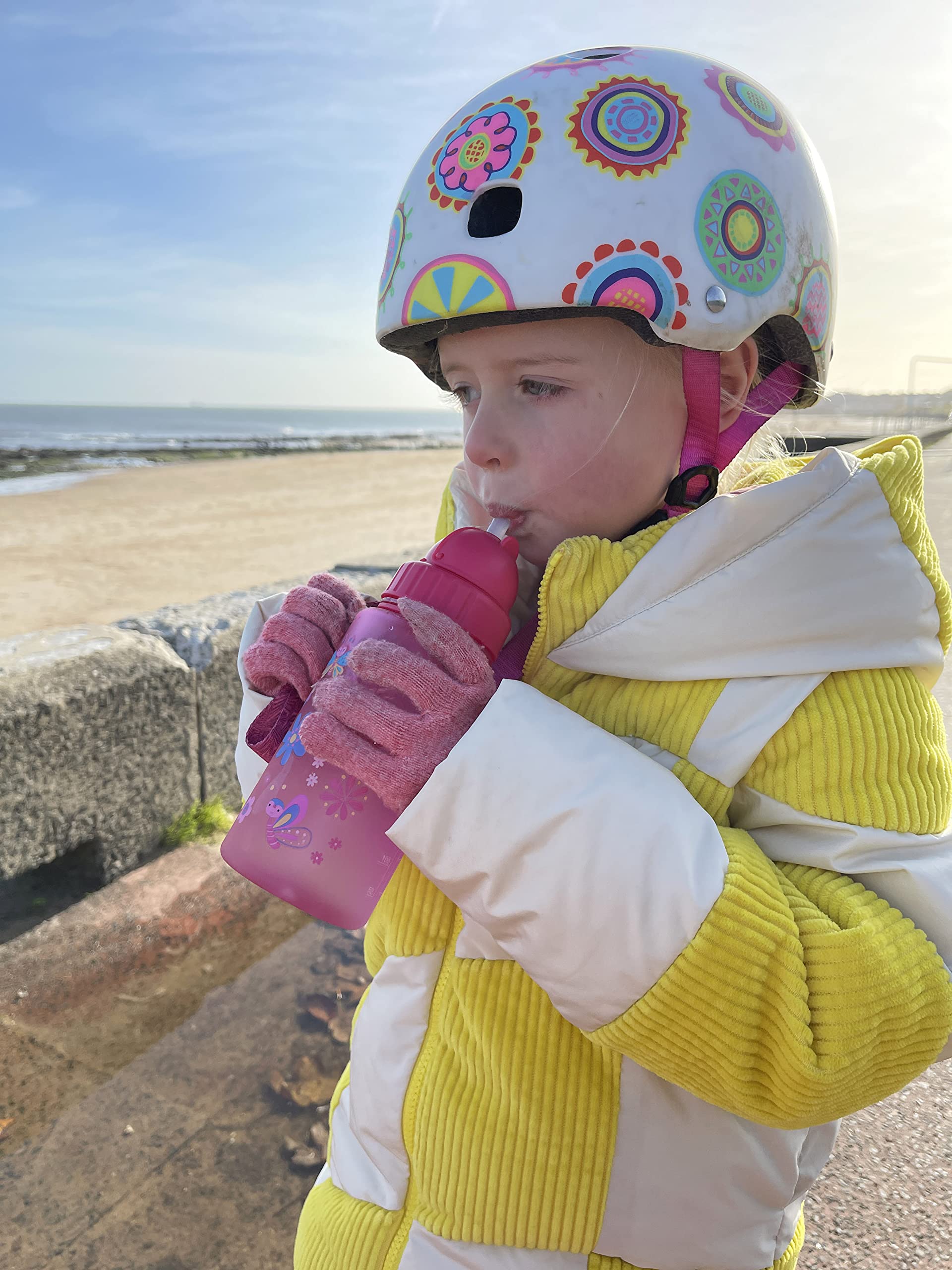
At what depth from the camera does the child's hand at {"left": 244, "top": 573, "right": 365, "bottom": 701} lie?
4.61 ft

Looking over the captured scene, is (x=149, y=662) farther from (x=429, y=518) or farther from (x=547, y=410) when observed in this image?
(x=429, y=518)

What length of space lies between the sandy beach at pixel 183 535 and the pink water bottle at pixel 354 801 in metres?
3.06

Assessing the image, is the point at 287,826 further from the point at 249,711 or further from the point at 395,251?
the point at 395,251

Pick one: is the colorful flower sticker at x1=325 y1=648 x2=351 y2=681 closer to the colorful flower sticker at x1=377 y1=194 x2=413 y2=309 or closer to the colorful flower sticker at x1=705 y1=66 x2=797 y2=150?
the colorful flower sticker at x1=377 y1=194 x2=413 y2=309

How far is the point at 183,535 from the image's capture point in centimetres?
1138

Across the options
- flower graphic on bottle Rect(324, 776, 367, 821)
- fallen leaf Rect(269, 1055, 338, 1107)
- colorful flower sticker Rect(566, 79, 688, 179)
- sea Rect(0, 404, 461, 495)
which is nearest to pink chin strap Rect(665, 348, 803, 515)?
colorful flower sticker Rect(566, 79, 688, 179)

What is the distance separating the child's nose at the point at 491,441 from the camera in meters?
1.38

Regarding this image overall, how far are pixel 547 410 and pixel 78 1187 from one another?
1.95m

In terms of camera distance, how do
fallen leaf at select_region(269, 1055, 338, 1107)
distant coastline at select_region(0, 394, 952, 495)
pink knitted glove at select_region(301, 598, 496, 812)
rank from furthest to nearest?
1. distant coastline at select_region(0, 394, 952, 495)
2. fallen leaf at select_region(269, 1055, 338, 1107)
3. pink knitted glove at select_region(301, 598, 496, 812)

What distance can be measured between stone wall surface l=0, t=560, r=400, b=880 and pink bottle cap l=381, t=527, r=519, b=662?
5.60ft

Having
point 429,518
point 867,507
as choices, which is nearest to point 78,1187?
point 867,507

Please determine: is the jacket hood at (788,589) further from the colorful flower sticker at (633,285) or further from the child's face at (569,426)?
the colorful flower sticker at (633,285)

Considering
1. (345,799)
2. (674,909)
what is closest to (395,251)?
(345,799)

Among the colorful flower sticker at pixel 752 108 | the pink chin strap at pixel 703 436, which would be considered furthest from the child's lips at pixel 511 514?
the colorful flower sticker at pixel 752 108
